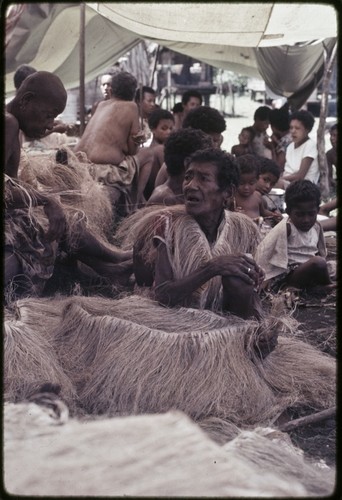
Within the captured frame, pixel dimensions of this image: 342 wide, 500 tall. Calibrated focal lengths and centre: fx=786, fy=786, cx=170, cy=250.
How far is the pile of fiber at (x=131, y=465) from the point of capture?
1.65 metres

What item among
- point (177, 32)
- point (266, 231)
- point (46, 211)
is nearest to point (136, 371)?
point (46, 211)

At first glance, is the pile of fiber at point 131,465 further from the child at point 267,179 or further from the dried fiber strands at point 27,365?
the child at point 267,179

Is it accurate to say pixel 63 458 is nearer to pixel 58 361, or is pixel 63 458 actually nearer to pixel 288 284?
pixel 58 361

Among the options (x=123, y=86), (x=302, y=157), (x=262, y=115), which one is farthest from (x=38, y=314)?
(x=262, y=115)

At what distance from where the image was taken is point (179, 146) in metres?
4.70

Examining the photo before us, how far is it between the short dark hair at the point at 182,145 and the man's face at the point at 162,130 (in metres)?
2.98

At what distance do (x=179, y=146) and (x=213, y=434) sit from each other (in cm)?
223

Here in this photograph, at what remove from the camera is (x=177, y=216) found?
12.2 feet

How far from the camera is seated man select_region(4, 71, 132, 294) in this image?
13.9ft

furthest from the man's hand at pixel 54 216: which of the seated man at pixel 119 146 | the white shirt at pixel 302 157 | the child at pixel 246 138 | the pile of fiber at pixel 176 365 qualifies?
the child at pixel 246 138

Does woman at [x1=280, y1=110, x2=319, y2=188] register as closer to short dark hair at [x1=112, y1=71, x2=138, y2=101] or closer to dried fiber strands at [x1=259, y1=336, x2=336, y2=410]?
short dark hair at [x1=112, y1=71, x2=138, y2=101]

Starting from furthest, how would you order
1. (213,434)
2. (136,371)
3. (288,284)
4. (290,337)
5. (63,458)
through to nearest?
1. (288,284)
2. (290,337)
3. (136,371)
4. (213,434)
5. (63,458)

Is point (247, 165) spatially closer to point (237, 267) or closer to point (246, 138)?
point (237, 267)

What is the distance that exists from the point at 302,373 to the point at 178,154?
5.64ft
